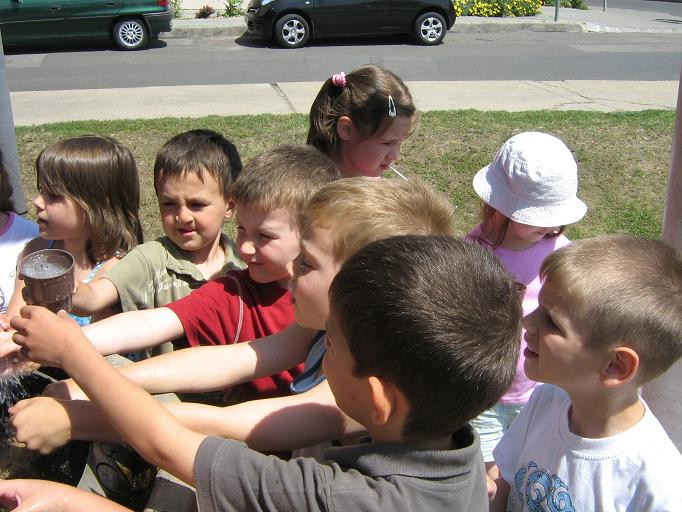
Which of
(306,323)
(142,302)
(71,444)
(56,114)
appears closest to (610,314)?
(306,323)

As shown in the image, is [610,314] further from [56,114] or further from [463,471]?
[56,114]

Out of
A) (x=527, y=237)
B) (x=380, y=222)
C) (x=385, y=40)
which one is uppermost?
(x=380, y=222)

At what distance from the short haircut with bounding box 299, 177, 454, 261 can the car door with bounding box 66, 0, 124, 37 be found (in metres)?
14.7

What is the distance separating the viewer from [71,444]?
2.00 metres

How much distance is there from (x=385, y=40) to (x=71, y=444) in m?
16.5

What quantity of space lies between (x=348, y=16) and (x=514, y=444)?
15.1 metres

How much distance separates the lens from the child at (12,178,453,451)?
1816mm

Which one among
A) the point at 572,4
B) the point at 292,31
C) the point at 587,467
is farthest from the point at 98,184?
the point at 572,4

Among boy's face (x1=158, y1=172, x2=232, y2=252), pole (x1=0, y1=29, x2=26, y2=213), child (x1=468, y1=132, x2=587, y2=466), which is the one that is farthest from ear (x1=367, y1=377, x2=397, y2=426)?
pole (x1=0, y1=29, x2=26, y2=213)

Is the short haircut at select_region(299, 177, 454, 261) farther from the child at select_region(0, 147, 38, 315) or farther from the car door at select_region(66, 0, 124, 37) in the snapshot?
the car door at select_region(66, 0, 124, 37)

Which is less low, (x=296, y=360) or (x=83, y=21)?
(x=296, y=360)

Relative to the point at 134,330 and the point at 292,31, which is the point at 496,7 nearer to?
the point at 292,31

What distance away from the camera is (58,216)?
3.16 metres

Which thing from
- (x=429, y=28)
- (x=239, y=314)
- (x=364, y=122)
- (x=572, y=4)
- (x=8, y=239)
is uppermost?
(x=364, y=122)
